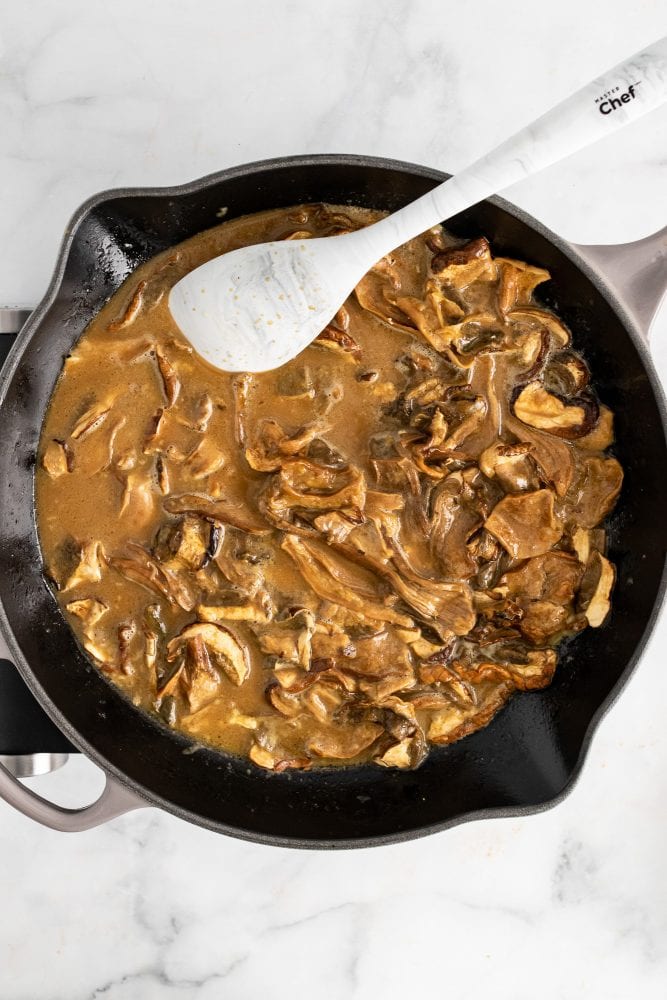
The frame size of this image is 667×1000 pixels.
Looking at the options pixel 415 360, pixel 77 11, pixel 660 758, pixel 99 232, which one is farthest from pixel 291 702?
pixel 77 11

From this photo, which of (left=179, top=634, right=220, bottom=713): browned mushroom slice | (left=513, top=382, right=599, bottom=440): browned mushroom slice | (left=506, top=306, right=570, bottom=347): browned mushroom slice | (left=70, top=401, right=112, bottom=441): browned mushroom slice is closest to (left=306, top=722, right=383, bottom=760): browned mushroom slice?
(left=179, top=634, right=220, bottom=713): browned mushroom slice

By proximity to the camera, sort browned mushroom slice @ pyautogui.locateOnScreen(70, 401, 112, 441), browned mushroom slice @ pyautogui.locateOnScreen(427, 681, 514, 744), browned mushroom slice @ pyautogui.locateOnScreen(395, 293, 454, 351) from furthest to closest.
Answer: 1. browned mushroom slice @ pyautogui.locateOnScreen(427, 681, 514, 744)
2. browned mushroom slice @ pyautogui.locateOnScreen(70, 401, 112, 441)
3. browned mushroom slice @ pyautogui.locateOnScreen(395, 293, 454, 351)

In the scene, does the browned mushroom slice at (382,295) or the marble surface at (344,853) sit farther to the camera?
the marble surface at (344,853)

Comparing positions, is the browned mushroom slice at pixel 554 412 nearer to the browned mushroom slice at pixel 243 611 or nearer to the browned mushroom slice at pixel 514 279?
the browned mushroom slice at pixel 514 279

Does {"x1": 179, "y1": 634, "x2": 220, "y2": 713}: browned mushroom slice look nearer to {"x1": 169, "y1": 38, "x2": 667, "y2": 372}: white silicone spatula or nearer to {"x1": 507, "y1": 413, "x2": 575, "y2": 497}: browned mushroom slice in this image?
{"x1": 169, "y1": 38, "x2": 667, "y2": 372}: white silicone spatula

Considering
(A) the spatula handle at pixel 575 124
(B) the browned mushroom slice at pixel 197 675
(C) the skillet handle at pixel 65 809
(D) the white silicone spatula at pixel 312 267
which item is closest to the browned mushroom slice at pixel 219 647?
(B) the browned mushroom slice at pixel 197 675

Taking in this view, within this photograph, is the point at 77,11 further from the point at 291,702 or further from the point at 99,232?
the point at 291,702

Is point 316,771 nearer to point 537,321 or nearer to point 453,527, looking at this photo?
point 453,527
